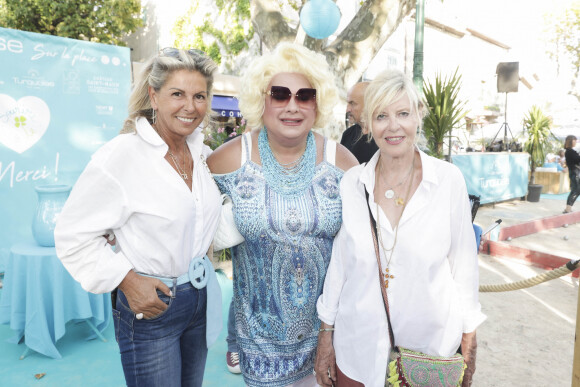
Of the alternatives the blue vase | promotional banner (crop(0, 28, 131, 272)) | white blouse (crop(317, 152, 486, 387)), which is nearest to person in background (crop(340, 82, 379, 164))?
white blouse (crop(317, 152, 486, 387))

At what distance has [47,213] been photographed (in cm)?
347

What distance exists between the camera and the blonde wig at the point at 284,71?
200 centimetres

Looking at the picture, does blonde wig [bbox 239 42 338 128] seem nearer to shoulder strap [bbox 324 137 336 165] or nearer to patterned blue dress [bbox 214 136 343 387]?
shoulder strap [bbox 324 137 336 165]

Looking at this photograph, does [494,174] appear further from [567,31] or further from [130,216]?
[567,31]

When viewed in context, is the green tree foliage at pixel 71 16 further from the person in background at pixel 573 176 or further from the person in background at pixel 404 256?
the person in background at pixel 573 176

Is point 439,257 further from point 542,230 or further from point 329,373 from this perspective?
point 542,230

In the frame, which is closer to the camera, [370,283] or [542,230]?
[370,283]

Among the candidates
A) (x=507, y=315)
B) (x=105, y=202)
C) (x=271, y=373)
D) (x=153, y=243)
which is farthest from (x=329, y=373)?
(x=507, y=315)

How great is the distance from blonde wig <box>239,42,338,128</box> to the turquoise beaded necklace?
208 mm

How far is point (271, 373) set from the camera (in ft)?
6.39

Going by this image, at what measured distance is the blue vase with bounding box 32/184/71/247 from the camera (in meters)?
3.45

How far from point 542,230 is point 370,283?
8237mm

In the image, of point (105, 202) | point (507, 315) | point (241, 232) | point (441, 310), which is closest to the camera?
point (105, 202)

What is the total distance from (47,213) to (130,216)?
94.7 inches
